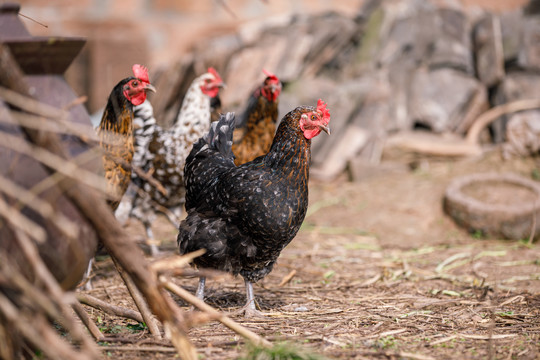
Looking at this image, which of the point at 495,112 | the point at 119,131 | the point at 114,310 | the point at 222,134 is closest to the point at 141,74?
the point at 119,131

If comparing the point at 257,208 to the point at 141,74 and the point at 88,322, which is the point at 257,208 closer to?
the point at 88,322

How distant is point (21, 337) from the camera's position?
216cm

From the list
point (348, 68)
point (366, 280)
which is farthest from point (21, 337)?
point (348, 68)

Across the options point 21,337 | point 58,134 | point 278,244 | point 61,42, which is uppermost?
point 61,42

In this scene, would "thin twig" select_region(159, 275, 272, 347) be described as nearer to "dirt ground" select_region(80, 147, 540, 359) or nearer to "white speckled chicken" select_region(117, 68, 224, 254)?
"dirt ground" select_region(80, 147, 540, 359)

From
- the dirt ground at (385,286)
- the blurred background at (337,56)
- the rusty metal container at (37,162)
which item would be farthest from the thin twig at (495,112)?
the rusty metal container at (37,162)

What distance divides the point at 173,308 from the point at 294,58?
578cm

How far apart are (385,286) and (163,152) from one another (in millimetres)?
2126

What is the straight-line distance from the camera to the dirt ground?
2.80 meters

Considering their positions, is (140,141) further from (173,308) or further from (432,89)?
(432,89)

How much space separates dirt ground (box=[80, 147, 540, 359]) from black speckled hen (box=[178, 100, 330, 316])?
27 cm

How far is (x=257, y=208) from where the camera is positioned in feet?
10.8

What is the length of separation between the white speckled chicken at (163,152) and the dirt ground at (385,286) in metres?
0.52

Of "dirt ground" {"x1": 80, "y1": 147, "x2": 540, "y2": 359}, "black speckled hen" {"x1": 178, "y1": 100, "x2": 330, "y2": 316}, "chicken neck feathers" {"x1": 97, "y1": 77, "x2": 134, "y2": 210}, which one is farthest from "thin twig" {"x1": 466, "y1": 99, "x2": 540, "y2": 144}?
"chicken neck feathers" {"x1": 97, "y1": 77, "x2": 134, "y2": 210}
